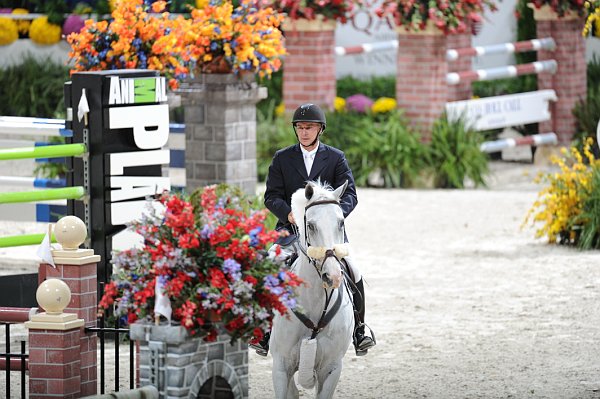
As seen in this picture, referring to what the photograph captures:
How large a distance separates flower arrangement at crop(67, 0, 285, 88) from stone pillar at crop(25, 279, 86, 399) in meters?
4.15

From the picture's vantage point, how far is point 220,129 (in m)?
13.3

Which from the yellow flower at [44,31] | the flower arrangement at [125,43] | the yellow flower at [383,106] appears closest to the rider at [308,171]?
the flower arrangement at [125,43]

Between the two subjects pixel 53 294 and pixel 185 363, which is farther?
pixel 53 294

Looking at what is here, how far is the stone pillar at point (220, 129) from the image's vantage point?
43.5 ft

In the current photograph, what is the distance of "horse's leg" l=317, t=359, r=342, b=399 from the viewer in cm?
724

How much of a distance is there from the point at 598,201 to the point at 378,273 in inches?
86.8

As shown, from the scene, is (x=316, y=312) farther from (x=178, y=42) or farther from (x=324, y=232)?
(x=178, y=42)

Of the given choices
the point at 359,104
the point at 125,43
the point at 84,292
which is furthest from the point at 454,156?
the point at 84,292

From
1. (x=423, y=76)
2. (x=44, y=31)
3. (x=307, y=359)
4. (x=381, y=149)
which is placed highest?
(x=44, y=31)

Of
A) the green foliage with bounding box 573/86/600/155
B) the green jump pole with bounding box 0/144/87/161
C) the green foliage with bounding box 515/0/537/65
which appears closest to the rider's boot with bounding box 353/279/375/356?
the green jump pole with bounding box 0/144/87/161

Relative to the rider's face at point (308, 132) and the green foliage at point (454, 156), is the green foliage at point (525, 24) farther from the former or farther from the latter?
the rider's face at point (308, 132)

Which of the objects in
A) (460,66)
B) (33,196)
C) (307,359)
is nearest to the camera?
(307,359)

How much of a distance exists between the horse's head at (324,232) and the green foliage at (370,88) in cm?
1451

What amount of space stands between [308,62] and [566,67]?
4.07 m
